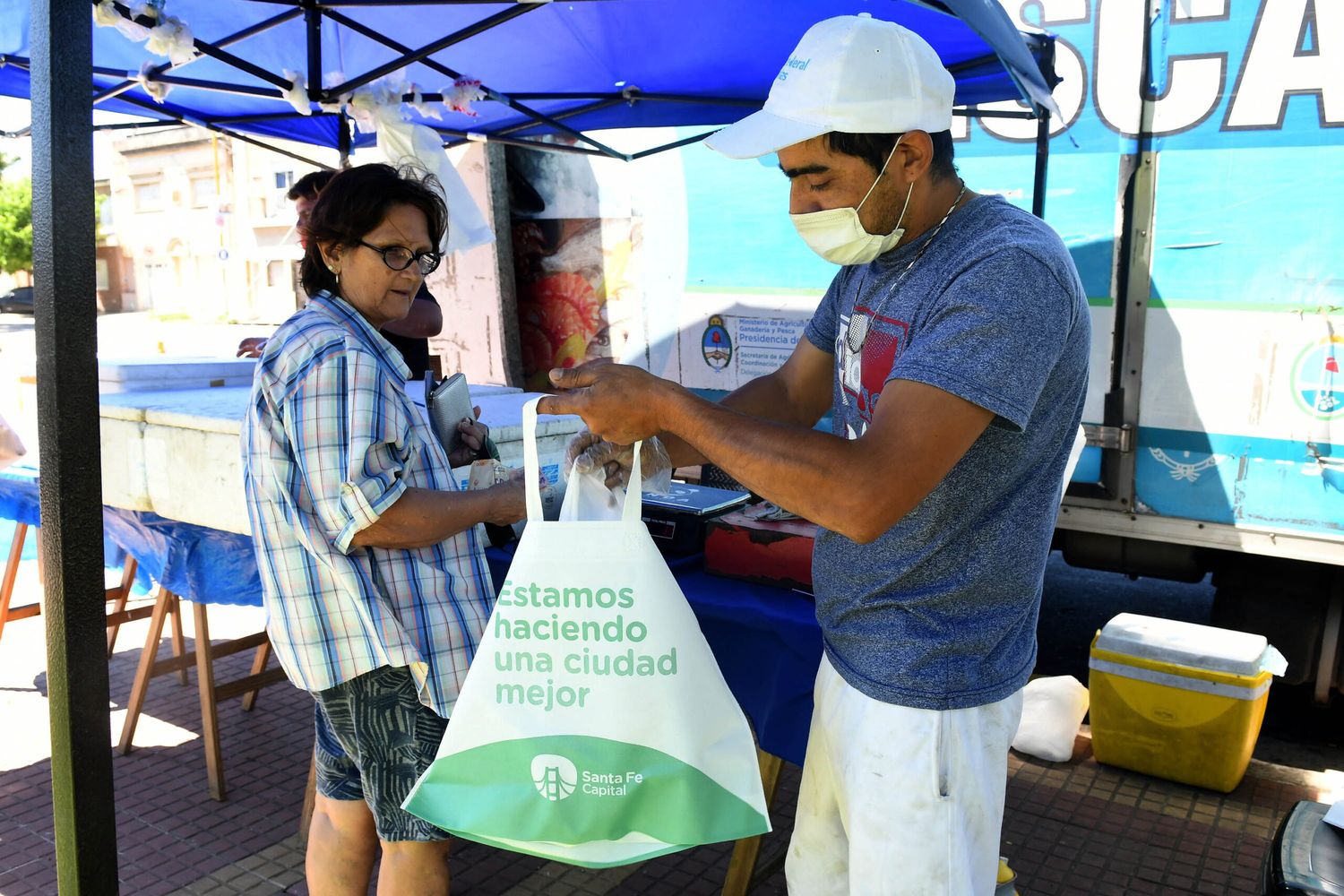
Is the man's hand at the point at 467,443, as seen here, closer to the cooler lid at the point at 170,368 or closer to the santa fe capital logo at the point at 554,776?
the santa fe capital logo at the point at 554,776

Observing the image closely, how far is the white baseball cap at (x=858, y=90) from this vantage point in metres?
1.40

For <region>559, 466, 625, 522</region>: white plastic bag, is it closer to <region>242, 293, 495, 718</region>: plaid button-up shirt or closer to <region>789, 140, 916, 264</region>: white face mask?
<region>242, 293, 495, 718</region>: plaid button-up shirt

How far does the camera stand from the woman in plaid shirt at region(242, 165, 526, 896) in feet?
5.94

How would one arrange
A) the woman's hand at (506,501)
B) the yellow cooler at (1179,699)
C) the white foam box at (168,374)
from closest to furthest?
the woman's hand at (506,501) < the yellow cooler at (1179,699) < the white foam box at (168,374)

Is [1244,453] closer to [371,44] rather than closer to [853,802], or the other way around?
[853,802]

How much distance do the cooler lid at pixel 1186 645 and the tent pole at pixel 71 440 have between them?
3206 millimetres

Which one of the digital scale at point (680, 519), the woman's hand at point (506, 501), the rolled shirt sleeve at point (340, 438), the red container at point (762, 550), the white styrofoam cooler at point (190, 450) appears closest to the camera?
the rolled shirt sleeve at point (340, 438)

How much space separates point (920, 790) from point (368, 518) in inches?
39.2

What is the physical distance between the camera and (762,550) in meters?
2.29

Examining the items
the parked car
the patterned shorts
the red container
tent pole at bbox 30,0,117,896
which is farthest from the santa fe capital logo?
the parked car

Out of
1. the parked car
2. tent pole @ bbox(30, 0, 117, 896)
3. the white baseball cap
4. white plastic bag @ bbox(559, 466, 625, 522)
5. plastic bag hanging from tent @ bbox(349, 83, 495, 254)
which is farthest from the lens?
the parked car

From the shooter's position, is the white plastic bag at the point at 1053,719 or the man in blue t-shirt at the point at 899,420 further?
the white plastic bag at the point at 1053,719

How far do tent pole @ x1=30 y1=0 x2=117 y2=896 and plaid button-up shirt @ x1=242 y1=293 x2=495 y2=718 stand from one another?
17.8 inches

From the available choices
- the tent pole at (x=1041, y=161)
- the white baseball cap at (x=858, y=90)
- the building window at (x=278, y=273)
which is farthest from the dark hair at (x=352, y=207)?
the building window at (x=278, y=273)
